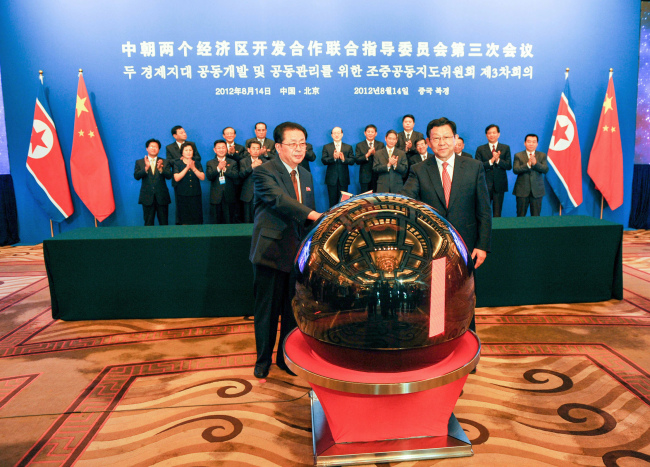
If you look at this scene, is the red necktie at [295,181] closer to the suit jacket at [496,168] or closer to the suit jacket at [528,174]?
the suit jacket at [496,168]

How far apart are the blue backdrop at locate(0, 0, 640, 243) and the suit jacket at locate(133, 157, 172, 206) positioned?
1.81ft

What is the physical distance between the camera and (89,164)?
657 cm

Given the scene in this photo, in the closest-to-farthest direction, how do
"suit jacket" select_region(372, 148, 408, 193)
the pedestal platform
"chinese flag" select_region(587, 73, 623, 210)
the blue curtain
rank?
the pedestal platform → "suit jacket" select_region(372, 148, 408, 193) → "chinese flag" select_region(587, 73, 623, 210) → the blue curtain

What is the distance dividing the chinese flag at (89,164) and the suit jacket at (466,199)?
5.71m

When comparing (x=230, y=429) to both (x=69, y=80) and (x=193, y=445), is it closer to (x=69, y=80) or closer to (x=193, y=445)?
(x=193, y=445)

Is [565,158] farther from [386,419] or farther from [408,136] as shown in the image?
[386,419]

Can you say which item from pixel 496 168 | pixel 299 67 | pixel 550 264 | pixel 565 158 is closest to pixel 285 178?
pixel 550 264

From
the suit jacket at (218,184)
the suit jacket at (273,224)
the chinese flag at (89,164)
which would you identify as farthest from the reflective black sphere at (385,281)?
the chinese flag at (89,164)

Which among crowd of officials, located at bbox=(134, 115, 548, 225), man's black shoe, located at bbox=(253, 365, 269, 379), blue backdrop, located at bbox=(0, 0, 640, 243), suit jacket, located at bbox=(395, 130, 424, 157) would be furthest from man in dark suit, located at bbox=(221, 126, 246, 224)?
man's black shoe, located at bbox=(253, 365, 269, 379)

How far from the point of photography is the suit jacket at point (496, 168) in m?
6.50

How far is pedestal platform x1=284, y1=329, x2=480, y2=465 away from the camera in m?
1.48

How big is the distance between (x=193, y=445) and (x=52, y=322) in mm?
2152

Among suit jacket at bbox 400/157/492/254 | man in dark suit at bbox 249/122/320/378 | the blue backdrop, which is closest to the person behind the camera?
man in dark suit at bbox 249/122/320/378

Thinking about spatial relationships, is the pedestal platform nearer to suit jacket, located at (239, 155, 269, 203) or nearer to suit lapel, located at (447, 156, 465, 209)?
suit lapel, located at (447, 156, 465, 209)
